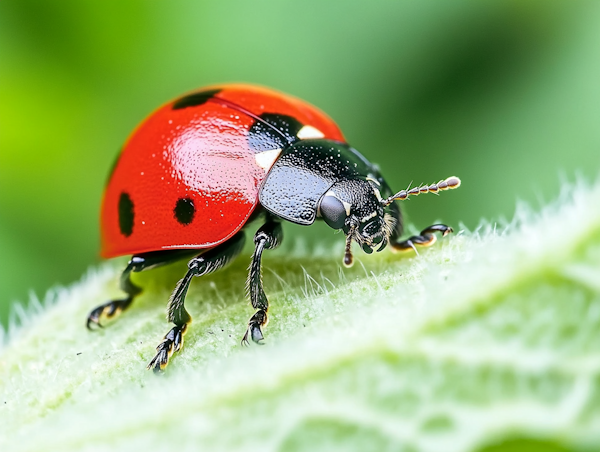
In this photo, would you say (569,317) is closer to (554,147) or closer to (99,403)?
(99,403)

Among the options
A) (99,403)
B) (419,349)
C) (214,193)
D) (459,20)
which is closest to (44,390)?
(99,403)

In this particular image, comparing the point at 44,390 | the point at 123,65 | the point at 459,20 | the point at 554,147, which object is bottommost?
the point at 554,147

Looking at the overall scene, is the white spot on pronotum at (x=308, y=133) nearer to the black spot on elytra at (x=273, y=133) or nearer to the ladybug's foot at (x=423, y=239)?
the black spot on elytra at (x=273, y=133)

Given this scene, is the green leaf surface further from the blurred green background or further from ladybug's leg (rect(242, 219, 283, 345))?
the blurred green background

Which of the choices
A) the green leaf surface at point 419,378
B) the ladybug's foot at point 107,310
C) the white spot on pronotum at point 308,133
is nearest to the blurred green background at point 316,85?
the ladybug's foot at point 107,310

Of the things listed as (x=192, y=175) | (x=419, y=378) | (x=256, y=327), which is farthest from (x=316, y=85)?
(x=419, y=378)

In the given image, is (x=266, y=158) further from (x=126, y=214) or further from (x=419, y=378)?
(x=419, y=378)
